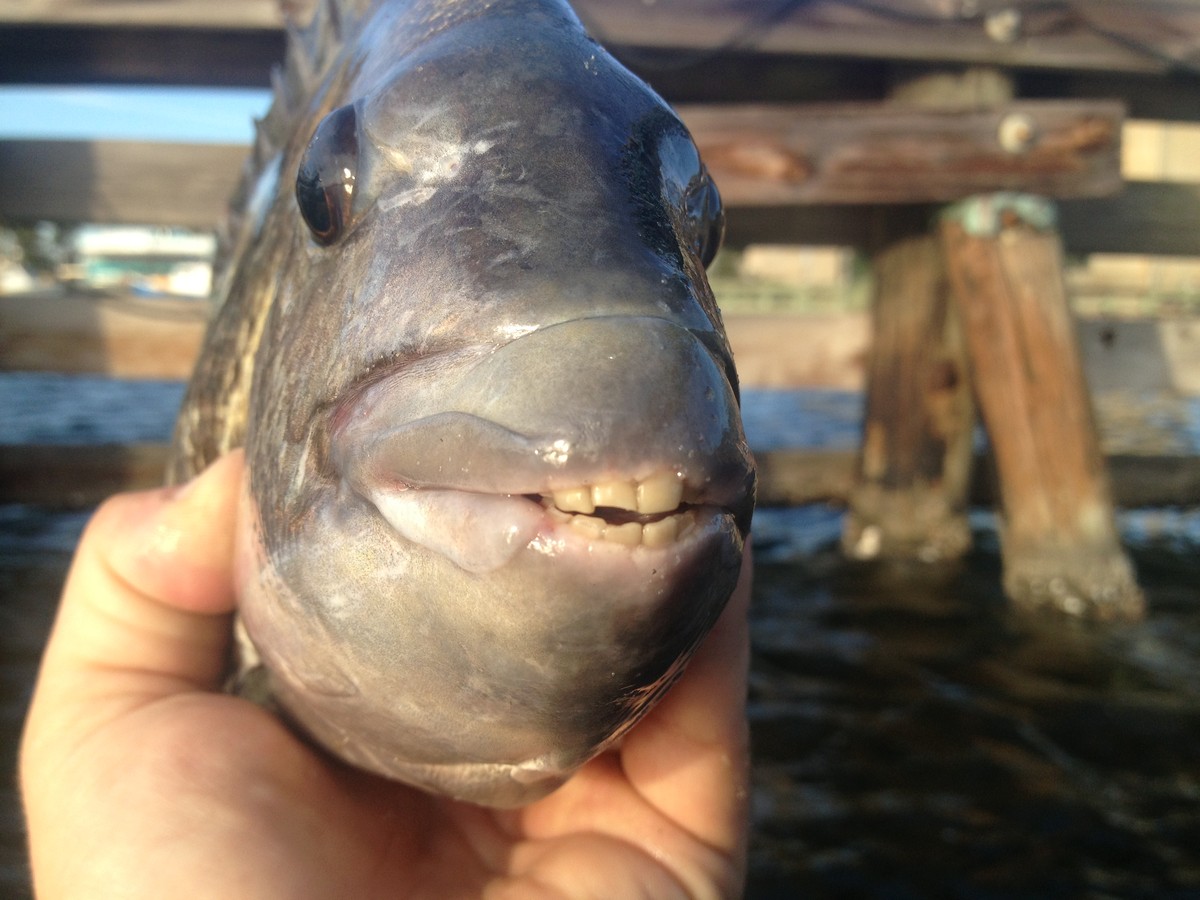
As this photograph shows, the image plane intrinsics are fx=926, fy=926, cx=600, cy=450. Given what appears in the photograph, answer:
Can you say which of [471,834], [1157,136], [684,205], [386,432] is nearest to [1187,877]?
[471,834]

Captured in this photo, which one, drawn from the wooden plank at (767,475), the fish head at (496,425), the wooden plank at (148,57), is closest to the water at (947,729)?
the wooden plank at (767,475)

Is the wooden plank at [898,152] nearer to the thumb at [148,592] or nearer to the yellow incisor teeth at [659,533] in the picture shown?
the thumb at [148,592]

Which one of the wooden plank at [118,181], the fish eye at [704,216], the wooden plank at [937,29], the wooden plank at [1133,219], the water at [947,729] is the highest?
the wooden plank at [937,29]

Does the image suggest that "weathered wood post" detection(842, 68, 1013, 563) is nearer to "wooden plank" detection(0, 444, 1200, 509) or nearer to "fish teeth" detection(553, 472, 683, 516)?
"wooden plank" detection(0, 444, 1200, 509)

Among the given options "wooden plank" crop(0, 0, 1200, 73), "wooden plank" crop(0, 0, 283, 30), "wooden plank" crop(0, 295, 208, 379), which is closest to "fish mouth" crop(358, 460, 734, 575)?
"wooden plank" crop(0, 0, 1200, 73)

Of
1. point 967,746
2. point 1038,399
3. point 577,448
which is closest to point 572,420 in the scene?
Result: point 577,448

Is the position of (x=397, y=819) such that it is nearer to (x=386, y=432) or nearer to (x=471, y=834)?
(x=471, y=834)
